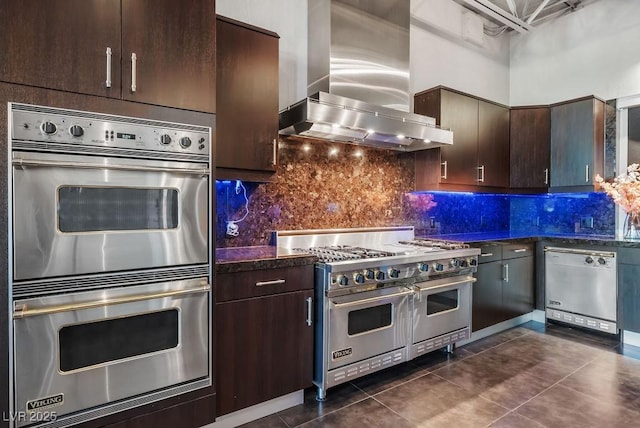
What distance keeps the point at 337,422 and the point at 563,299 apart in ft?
9.78

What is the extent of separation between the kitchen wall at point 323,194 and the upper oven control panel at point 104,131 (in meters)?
0.86

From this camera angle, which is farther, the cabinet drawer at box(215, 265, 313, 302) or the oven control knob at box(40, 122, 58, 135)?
the cabinet drawer at box(215, 265, 313, 302)

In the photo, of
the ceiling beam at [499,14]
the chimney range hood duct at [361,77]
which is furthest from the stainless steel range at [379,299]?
the ceiling beam at [499,14]

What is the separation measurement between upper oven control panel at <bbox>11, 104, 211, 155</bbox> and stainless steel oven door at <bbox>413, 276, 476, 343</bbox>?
195 cm

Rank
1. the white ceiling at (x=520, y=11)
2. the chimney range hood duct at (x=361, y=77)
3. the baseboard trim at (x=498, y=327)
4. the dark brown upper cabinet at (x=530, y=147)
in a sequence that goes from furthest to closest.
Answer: the dark brown upper cabinet at (x=530, y=147)
the white ceiling at (x=520, y=11)
the baseboard trim at (x=498, y=327)
the chimney range hood duct at (x=361, y=77)

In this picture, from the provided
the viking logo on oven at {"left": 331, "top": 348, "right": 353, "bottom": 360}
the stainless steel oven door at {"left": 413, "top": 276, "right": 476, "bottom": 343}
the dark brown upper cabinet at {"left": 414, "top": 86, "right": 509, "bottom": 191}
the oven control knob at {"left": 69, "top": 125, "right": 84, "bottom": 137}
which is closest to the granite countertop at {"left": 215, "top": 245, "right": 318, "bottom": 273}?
the viking logo on oven at {"left": 331, "top": 348, "right": 353, "bottom": 360}

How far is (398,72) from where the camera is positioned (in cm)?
310

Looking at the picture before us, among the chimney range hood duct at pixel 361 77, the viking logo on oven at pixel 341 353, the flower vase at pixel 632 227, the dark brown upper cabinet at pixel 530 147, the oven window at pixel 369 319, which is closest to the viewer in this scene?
the viking logo on oven at pixel 341 353

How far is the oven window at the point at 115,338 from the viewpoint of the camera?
1.55 m

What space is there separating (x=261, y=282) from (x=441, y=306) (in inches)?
65.1

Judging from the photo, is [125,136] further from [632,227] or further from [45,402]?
[632,227]

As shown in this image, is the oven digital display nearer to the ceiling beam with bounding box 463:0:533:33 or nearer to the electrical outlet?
the ceiling beam with bounding box 463:0:533:33

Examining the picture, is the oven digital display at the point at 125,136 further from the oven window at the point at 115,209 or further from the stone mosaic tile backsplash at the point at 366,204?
the stone mosaic tile backsplash at the point at 366,204

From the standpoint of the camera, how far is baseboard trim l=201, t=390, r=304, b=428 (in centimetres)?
209
